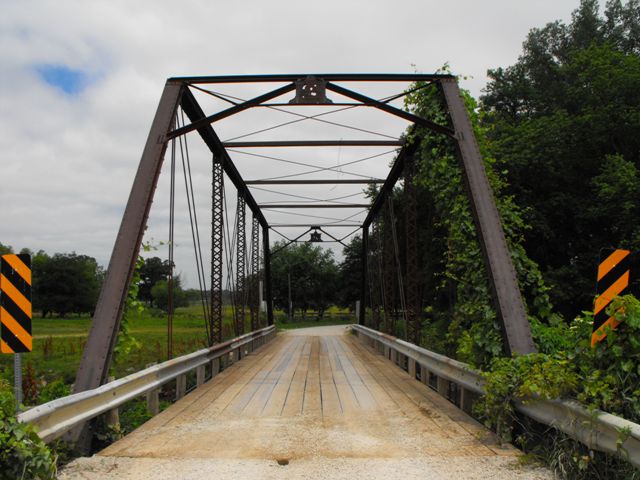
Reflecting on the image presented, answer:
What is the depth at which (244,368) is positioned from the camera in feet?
41.3

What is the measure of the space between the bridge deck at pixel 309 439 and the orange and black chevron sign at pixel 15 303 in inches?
40.2

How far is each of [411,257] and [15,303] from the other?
31.5ft

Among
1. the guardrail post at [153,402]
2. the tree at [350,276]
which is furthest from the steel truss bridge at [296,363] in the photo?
the tree at [350,276]

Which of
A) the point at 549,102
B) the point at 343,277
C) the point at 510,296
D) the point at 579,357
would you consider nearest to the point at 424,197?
the point at 549,102

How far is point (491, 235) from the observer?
6.82 metres

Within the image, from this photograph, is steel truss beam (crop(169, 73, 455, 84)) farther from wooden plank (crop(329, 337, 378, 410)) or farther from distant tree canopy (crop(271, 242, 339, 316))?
distant tree canopy (crop(271, 242, 339, 316))

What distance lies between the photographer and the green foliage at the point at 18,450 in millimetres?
3412

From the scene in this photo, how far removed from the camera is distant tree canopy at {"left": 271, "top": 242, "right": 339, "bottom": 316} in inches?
2751

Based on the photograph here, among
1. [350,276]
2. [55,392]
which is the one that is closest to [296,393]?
[55,392]

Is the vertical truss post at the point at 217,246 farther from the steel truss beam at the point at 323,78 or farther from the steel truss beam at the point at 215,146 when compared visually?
the steel truss beam at the point at 323,78

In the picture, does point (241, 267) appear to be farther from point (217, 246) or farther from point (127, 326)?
point (127, 326)

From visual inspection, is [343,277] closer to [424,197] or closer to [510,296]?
[424,197]

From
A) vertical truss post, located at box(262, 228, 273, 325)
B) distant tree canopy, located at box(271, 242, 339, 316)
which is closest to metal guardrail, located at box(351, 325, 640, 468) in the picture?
vertical truss post, located at box(262, 228, 273, 325)

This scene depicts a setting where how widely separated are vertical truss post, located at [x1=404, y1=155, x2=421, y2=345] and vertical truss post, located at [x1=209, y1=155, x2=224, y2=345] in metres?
3.85
